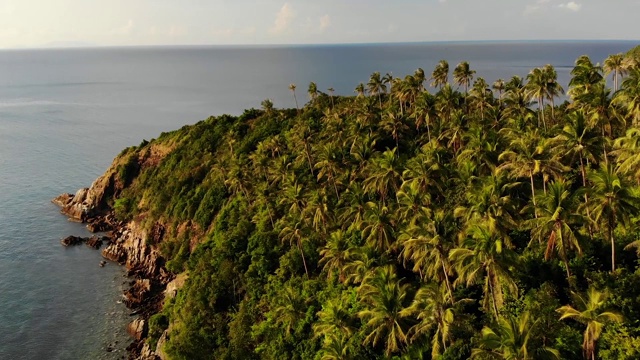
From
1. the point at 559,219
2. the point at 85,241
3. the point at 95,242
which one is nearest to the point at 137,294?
the point at 95,242

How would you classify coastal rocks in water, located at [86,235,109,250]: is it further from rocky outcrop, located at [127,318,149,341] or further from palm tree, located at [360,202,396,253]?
palm tree, located at [360,202,396,253]

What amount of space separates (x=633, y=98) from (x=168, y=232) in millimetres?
79552

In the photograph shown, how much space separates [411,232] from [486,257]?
27.8 feet

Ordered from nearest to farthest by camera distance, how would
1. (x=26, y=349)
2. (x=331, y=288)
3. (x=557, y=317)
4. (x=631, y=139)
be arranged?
(x=557, y=317)
(x=631, y=139)
(x=331, y=288)
(x=26, y=349)

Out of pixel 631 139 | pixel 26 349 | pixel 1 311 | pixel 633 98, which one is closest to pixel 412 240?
pixel 631 139

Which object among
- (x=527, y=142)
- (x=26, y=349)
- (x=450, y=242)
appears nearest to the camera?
(x=450, y=242)

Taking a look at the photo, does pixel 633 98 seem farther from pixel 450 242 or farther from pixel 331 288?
pixel 331 288

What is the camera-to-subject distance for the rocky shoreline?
68.9 meters

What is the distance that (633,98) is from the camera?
167 ft

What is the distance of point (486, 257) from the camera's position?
3641 centimetres

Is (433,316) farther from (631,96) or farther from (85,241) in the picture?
(85,241)

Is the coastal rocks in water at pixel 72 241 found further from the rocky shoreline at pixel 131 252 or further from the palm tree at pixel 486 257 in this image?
the palm tree at pixel 486 257

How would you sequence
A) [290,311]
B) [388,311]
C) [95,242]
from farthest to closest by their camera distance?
[95,242]
[290,311]
[388,311]

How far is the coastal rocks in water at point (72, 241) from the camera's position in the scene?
96.8 metres
